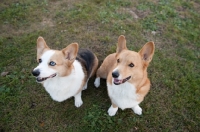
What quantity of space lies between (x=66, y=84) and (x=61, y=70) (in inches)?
14.0

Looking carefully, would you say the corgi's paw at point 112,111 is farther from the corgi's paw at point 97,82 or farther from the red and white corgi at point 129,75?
the corgi's paw at point 97,82

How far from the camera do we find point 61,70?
2.59 meters

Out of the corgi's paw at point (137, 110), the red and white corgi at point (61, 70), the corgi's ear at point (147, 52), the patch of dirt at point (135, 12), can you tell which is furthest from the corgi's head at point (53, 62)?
the patch of dirt at point (135, 12)

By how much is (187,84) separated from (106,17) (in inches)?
113

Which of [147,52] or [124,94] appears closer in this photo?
[147,52]

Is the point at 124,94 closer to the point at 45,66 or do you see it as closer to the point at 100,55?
the point at 45,66

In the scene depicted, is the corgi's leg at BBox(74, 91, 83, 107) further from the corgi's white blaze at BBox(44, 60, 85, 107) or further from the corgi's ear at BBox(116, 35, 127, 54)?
the corgi's ear at BBox(116, 35, 127, 54)

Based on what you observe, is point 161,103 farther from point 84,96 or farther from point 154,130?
point 84,96

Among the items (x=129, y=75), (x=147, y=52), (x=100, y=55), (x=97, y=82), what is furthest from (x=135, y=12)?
(x=129, y=75)

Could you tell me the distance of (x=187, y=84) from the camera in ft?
12.3

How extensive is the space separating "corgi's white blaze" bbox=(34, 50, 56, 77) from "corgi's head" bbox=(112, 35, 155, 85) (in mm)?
908

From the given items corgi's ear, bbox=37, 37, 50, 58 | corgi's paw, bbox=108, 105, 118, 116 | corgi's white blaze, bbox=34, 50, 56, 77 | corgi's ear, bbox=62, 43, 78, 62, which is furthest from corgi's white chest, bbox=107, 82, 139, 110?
corgi's ear, bbox=37, 37, 50, 58

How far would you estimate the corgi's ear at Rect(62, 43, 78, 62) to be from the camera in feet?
8.47

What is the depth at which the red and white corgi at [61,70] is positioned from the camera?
2494mm
